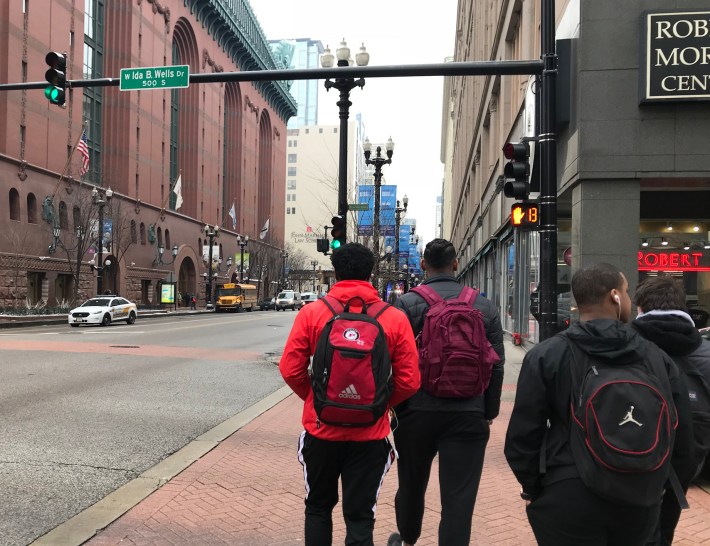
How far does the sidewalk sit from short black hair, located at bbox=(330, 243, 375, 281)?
2.02 metres

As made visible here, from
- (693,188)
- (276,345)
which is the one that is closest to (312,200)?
(276,345)

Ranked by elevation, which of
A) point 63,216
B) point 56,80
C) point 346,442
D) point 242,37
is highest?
point 242,37

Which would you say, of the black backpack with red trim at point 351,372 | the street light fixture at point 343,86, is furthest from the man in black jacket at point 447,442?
the street light fixture at point 343,86

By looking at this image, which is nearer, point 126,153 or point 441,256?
point 441,256

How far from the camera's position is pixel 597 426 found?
2293mm

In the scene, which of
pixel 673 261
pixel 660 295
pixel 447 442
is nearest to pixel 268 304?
pixel 673 261

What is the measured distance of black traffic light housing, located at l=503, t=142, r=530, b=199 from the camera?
7848mm

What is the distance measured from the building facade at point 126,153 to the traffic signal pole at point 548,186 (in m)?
7.87

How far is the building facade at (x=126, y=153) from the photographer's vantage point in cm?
3866

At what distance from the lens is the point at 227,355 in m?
17.3

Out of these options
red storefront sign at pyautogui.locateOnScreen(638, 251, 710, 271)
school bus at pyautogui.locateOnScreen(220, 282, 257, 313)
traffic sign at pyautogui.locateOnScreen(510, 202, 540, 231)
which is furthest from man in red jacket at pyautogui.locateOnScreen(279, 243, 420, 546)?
school bus at pyautogui.locateOnScreen(220, 282, 257, 313)

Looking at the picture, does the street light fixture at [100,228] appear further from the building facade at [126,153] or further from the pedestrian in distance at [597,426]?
the pedestrian in distance at [597,426]

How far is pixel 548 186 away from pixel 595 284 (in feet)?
17.2

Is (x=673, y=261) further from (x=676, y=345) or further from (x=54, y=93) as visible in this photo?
(x=54, y=93)
